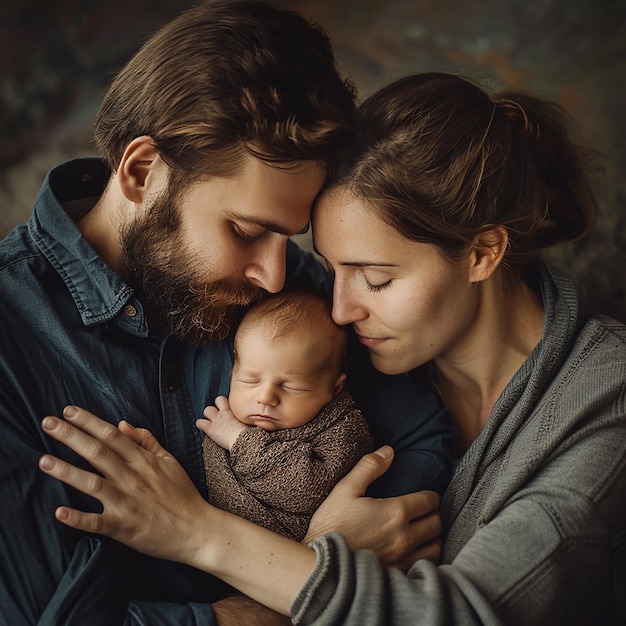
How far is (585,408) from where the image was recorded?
59.7 inches

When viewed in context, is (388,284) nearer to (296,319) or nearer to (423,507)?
(296,319)

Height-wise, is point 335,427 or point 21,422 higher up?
point 21,422

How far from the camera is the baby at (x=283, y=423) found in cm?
150

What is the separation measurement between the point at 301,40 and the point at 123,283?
617 millimetres

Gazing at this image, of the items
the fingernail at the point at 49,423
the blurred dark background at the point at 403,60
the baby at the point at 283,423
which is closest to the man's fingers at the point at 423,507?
the baby at the point at 283,423

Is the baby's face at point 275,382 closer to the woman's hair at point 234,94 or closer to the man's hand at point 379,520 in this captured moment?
the man's hand at point 379,520

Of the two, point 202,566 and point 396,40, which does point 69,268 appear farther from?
point 396,40

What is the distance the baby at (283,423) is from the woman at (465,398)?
7 centimetres

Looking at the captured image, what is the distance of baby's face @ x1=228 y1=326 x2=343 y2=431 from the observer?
5.11 ft

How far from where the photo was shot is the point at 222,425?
1564mm

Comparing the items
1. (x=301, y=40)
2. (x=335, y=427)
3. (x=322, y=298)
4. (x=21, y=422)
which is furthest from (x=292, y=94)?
(x=21, y=422)

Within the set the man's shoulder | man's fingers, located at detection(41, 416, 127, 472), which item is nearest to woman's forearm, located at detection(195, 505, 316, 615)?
man's fingers, located at detection(41, 416, 127, 472)

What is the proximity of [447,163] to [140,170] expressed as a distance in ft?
2.07

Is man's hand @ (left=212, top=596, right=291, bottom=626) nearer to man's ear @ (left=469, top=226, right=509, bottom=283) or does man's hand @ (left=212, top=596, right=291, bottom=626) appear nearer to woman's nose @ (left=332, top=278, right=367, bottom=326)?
woman's nose @ (left=332, top=278, right=367, bottom=326)
